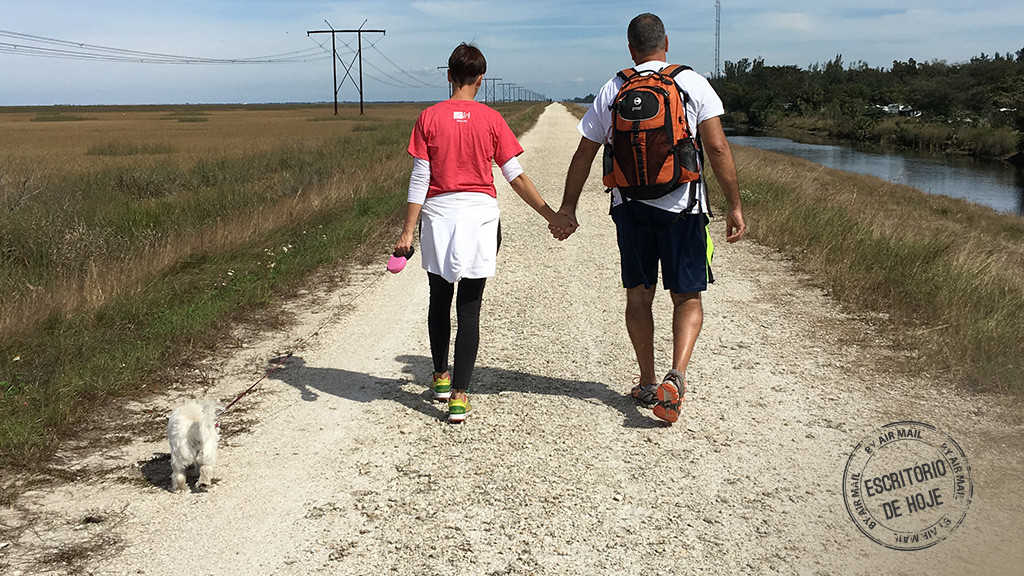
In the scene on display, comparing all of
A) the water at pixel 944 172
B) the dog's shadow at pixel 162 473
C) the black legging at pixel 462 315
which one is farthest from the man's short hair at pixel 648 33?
the water at pixel 944 172

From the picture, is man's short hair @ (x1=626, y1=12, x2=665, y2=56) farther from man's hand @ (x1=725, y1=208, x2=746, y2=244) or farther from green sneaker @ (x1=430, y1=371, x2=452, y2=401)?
green sneaker @ (x1=430, y1=371, x2=452, y2=401)

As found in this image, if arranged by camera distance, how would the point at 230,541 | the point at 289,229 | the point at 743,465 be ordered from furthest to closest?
the point at 289,229, the point at 743,465, the point at 230,541

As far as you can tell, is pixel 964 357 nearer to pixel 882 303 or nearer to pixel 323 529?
pixel 882 303

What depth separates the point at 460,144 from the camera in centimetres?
402

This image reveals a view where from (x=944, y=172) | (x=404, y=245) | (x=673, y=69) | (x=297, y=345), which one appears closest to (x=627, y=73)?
(x=673, y=69)

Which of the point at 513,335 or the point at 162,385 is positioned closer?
the point at 162,385

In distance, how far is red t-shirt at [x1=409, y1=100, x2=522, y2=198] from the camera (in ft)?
13.1

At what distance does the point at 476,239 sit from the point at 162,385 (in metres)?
2.37

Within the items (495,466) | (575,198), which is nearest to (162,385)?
(495,466)

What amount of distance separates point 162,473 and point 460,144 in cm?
227

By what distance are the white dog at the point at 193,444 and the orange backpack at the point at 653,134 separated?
2.43m

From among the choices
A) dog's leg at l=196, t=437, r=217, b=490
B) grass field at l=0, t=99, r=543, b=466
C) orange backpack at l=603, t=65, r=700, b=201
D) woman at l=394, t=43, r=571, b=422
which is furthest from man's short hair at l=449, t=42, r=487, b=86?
grass field at l=0, t=99, r=543, b=466

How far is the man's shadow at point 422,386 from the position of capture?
15.1 feet

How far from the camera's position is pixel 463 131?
4008 mm
